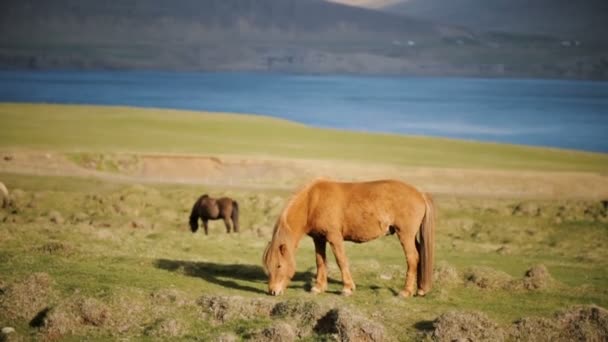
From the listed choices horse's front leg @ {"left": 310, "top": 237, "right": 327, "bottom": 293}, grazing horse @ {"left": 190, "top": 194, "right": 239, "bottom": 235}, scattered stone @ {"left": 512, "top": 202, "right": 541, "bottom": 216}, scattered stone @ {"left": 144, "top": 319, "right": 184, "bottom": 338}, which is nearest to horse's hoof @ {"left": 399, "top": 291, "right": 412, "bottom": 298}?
horse's front leg @ {"left": 310, "top": 237, "right": 327, "bottom": 293}

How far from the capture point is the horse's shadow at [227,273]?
1277 centimetres

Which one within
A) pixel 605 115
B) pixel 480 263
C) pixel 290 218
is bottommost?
pixel 480 263

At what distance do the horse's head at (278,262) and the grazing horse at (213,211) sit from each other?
34.7 ft

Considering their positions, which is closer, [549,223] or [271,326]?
[271,326]

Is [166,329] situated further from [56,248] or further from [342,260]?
[56,248]

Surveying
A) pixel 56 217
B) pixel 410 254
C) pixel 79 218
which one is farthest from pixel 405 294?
pixel 79 218

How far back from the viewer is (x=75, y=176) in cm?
3166

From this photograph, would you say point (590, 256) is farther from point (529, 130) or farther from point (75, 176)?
point (529, 130)

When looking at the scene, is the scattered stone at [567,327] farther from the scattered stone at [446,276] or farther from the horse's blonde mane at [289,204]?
the horse's blonde mane at [289,204]

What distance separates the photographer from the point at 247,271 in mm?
13867

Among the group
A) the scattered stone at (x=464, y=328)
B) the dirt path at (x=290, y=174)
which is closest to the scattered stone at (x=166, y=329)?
the scattered stone at (x=464, y=328)

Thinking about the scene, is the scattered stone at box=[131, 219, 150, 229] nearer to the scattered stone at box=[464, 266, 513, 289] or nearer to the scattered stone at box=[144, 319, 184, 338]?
the scattered stone at box=[464, 266, 513, 289]

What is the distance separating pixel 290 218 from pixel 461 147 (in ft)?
129

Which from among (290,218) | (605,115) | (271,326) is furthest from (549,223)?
(605,115)
